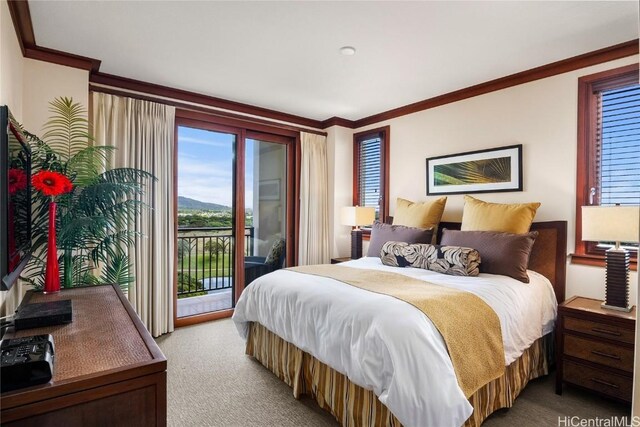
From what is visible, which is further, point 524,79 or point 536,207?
point 524,79

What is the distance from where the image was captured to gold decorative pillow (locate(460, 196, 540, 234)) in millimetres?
2873

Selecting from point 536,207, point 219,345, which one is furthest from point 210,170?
point 536,207

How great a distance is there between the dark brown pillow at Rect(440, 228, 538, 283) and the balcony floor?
2.87m

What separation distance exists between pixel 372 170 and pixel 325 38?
7.83 ft

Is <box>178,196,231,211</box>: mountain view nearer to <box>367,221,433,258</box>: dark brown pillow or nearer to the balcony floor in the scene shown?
the balcony floor

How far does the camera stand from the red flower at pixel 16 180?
1400mm

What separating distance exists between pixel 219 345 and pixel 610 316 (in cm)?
306

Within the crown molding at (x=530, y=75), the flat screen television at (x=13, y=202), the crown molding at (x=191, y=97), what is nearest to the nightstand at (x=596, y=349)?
the crown molding at (x=530, y=75)

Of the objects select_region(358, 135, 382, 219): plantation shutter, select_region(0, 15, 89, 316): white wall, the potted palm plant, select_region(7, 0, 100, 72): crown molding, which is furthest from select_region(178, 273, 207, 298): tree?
select_region(358, 135, 382, 219): plantation shutter

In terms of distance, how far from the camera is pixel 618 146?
269 cm

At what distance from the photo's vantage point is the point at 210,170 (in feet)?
13.3

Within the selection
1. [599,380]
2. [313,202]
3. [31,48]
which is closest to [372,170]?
[313,202]

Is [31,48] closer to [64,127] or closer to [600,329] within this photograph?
[64,127]

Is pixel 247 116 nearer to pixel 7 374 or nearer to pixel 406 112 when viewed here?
pixel 406 112
